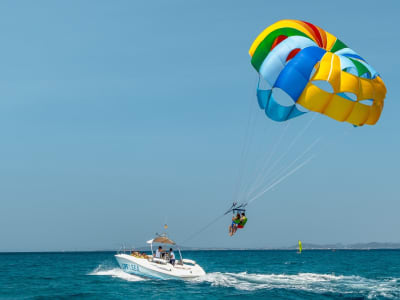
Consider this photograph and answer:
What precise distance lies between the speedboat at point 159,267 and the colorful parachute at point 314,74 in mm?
9478

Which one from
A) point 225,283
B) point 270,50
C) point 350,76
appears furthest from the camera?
point 225,283

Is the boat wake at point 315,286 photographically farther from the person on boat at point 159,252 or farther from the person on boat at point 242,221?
the person on boat at point 242,221

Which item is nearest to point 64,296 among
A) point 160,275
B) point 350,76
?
point 160,275

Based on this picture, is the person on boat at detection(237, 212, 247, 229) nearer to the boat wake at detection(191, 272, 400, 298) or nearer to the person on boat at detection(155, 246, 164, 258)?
the boat wake at detection(191, 272, 400, 298)

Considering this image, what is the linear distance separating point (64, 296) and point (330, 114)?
43.0ft

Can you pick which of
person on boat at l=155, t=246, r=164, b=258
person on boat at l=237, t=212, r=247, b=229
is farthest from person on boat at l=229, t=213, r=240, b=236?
person on boat at l=155, t=246, r=164, b=258

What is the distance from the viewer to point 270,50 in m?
16.5

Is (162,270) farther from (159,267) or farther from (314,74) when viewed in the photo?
(314,74)

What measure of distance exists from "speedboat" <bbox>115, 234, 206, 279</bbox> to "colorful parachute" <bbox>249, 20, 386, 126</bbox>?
9478 mm

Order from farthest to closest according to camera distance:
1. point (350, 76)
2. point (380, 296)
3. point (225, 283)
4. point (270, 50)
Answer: point (225, 283), point (380, 296), point (270, 50), point (350, 76)

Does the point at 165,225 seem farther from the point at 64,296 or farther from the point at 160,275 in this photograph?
the point at 64,296

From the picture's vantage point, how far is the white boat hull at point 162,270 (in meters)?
21.8

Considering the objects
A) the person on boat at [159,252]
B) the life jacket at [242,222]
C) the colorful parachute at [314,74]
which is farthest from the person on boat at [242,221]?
the person on boat at [159,252]

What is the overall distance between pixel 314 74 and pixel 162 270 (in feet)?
39.3
